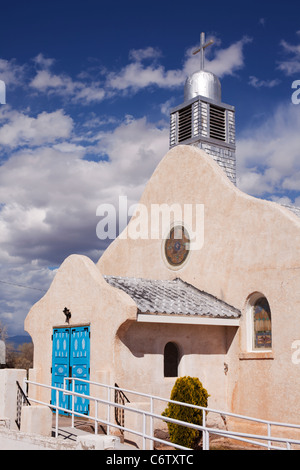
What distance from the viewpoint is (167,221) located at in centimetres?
1928

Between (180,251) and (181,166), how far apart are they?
312 centimetres

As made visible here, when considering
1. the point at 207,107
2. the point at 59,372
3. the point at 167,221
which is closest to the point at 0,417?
the point at 59,372

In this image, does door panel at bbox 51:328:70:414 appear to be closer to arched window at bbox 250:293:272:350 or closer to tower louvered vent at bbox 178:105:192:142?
arched window at bbox 250:293:272:350

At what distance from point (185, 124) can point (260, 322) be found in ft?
32.1

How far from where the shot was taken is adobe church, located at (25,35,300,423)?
14.3 meters

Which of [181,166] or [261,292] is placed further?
[181,166]

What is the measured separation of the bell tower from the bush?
9.23 meters

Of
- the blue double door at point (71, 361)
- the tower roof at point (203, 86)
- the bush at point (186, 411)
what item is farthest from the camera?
the tower roof at point (203, 86)

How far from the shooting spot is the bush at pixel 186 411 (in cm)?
1298

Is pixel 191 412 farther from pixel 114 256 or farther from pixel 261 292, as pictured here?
pixel 114 256

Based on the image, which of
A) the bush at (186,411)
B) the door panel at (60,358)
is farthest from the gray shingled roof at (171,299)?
the door panel at (60,358)

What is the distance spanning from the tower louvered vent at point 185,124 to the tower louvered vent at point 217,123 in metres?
0.85

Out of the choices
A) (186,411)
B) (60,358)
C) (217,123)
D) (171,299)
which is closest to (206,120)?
(217,123)

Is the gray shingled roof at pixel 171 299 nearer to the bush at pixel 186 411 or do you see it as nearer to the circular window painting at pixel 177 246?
the circular window painting at pixel 177 246
